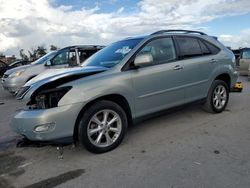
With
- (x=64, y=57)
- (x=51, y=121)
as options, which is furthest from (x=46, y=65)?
(x=51, y=121)

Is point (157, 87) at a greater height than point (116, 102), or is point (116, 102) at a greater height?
point (157, 87)

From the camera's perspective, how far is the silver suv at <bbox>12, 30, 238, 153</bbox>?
384cm

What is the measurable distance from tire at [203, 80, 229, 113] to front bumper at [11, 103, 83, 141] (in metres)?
3.05

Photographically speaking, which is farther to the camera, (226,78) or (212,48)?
(226,78)

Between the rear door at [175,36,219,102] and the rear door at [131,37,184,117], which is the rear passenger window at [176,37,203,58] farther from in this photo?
the rear door at [131,37,184,117]

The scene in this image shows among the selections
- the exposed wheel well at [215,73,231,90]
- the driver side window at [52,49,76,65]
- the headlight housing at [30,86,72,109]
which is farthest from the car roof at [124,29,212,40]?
the driver side window at [52,49,76,65]

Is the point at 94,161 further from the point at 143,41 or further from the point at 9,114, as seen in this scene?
the point at 9,114

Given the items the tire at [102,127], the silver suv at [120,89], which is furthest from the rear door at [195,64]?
the tire at [102,127]

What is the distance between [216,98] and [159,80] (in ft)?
6.09

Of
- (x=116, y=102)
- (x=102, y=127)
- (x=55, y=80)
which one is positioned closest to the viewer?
(x=55, y=80)

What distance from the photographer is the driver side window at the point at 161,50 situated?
482 cm

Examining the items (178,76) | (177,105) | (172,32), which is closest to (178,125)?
(177,105)

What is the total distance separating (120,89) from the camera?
428 centimetres

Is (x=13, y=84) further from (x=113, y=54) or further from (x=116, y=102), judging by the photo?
(x=116, y=102)
